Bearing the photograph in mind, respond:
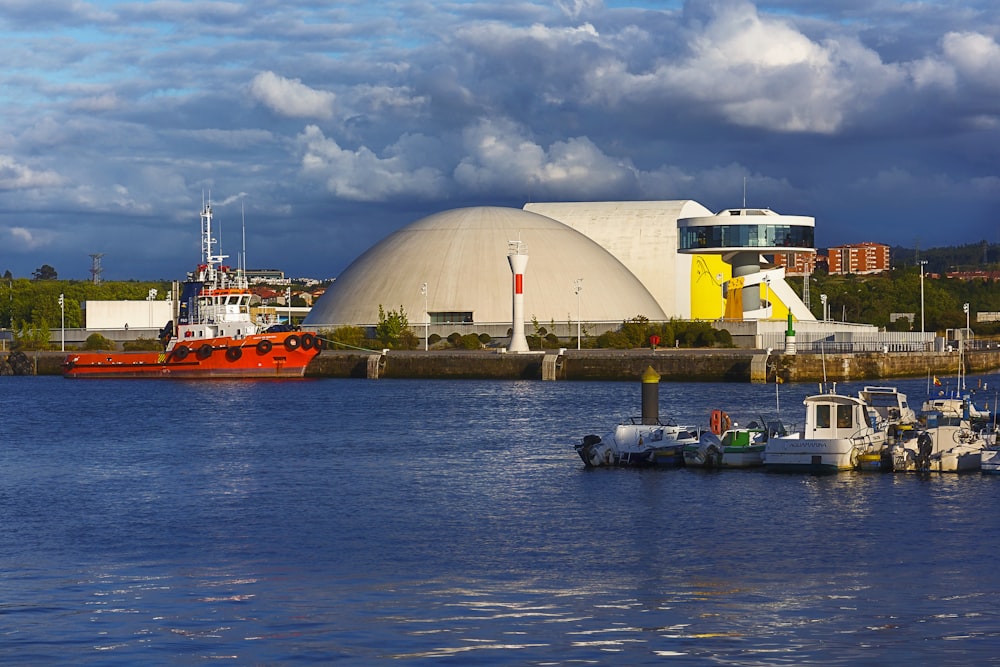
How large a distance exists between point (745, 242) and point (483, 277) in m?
20.7

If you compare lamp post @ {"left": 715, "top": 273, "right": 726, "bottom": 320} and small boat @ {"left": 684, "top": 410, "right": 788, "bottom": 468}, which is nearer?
small boat @ {"left": 684, "top": 410, "right": 788, "bottom": 468}

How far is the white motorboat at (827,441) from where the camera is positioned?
3828cm

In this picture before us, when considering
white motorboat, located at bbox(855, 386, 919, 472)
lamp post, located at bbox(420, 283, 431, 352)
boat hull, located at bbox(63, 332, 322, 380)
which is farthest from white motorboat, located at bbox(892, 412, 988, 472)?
lamp post, located at bbox(420, 283, 431, 352)

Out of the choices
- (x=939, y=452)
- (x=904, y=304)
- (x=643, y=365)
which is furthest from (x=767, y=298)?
(x=939, y=452)

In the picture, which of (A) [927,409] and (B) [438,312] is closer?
(A) [927,409]

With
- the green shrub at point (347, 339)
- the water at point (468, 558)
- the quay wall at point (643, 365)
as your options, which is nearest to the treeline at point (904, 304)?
the quay wall at point (643, 365)

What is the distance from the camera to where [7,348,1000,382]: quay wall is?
80625mm

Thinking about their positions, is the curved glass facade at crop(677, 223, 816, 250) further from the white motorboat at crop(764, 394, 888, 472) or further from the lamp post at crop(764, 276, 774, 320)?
the white motorboat at crop(764, 394, 888, 472)

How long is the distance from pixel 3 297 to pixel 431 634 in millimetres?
143123

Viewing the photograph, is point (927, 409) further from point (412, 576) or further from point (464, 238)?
point (464, 238)

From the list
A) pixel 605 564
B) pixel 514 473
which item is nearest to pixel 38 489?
pixel 514 473

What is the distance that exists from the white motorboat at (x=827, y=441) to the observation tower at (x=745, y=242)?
71.6 metres

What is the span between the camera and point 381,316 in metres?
105

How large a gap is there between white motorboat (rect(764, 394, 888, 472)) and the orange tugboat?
172 feet
